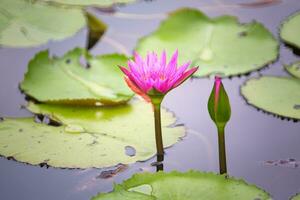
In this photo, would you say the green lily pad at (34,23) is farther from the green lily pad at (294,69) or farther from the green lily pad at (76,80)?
the green lily pad at (294,69)

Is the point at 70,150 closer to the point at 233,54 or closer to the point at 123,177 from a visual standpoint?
the point at 123,177

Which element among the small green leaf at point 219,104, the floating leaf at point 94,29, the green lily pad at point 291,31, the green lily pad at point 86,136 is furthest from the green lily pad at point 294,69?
the floating leaf at point 94,29

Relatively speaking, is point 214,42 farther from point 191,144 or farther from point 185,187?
point 185,187

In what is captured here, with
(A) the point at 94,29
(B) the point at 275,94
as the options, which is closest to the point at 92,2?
(A) the point at 94,29

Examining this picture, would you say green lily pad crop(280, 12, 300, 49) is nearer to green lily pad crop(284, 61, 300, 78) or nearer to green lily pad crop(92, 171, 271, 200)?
green lily pad crop(284, 61, 300, 78)

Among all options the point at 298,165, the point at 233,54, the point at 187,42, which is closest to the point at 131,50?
the point at 187,42
